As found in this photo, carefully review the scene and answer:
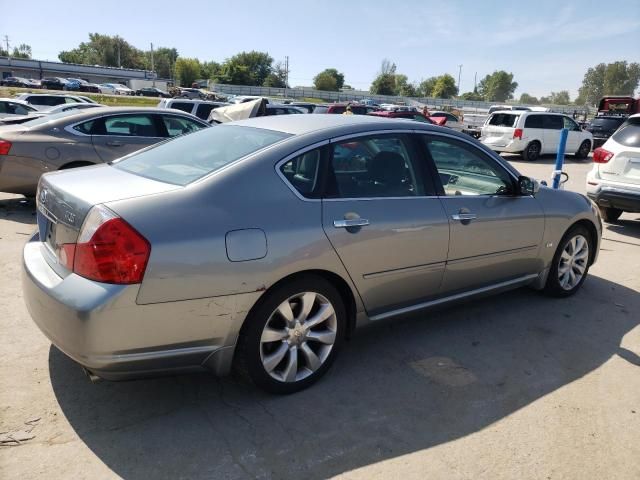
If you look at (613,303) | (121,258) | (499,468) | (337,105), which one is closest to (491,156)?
(613,303)

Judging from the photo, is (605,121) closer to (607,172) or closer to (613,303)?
(607,172)

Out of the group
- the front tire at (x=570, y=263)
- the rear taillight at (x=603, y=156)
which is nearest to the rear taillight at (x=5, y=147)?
the front tire at (x=570, y=263)

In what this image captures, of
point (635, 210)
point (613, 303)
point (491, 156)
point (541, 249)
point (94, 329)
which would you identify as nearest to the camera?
point (94, 329)

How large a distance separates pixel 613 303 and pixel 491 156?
2.04 m

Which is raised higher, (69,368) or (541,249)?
(541,249)

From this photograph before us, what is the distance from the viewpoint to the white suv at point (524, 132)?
57.5ft

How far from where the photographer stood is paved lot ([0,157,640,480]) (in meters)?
2.48

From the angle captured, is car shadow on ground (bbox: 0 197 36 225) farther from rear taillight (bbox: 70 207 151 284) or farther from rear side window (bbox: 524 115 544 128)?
rear side window (bbox: 524 115 544 128)

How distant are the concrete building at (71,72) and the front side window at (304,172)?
84.8 metres

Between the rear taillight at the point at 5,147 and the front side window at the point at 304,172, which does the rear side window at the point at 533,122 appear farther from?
the front side window at the point at 304,172

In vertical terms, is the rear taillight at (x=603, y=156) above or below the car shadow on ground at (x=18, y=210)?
above

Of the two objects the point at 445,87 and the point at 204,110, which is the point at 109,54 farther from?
the point at 204,110

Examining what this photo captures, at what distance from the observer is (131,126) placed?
7594mm

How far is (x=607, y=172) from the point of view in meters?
7.54
